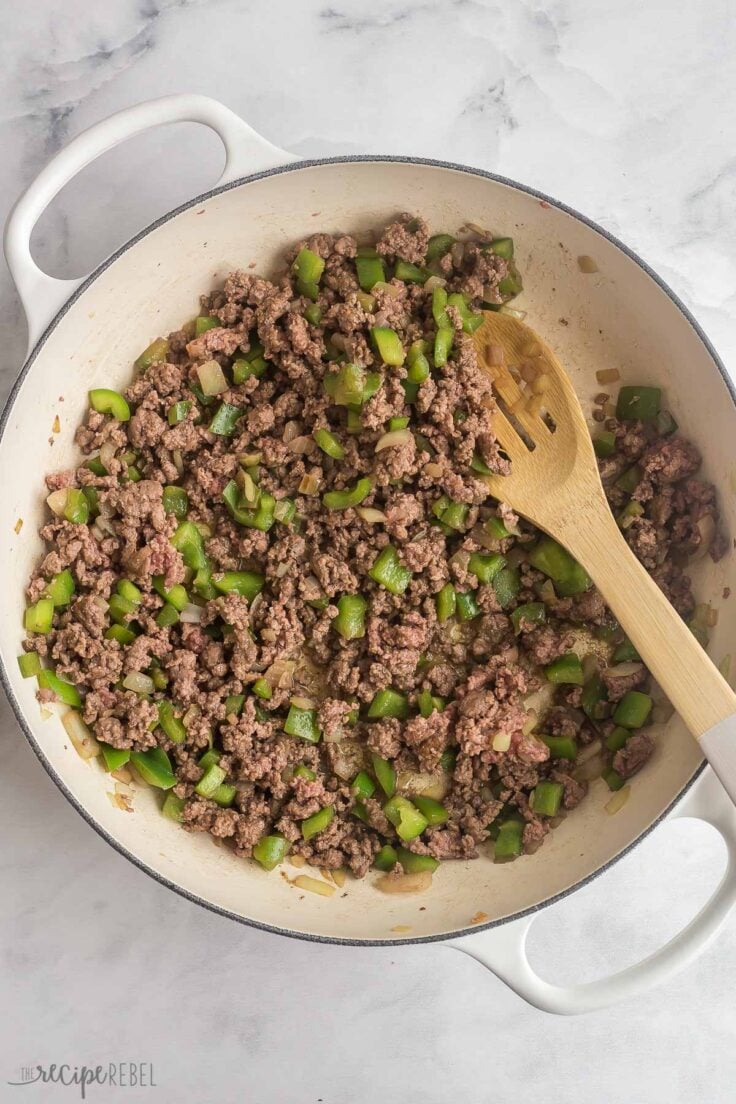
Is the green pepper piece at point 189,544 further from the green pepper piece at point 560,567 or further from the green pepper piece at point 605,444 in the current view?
the green pepper piece at point 605,444

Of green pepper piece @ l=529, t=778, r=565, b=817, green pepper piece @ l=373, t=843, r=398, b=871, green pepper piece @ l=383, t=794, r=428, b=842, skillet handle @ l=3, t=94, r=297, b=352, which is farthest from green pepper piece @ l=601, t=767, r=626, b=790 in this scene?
skillet handle @ l=3, t=94, r=297, b=352

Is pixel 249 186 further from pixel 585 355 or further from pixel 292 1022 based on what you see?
pixel 292 1022

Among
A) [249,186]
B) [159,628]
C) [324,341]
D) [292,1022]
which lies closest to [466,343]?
[324,341]

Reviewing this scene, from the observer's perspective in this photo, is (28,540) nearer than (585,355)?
Yes

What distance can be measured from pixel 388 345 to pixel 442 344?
5.7 inches

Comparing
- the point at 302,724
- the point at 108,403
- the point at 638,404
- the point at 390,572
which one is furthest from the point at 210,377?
the point at 638,404

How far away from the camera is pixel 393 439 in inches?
94.9

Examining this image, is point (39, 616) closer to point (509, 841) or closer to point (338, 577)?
point (338, 577)

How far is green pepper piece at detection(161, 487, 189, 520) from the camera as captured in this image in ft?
Answer: 8.21

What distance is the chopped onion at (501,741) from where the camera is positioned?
245 centimetres

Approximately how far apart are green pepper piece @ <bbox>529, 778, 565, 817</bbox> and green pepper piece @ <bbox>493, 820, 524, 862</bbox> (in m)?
0.07

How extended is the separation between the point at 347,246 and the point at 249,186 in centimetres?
30

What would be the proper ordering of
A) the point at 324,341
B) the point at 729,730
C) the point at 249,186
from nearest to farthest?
the point at 729,730 < the point at 249,186 < the point at 324,341

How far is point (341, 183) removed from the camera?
2.43 meters
